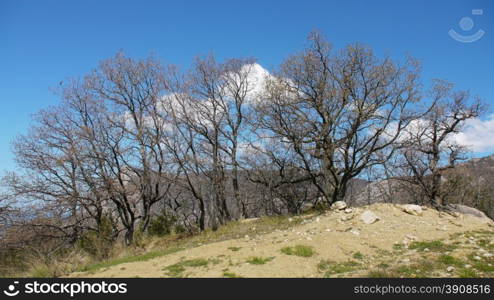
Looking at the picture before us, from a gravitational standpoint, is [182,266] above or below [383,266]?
above

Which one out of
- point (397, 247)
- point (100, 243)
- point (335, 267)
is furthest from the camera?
point (100, 243)

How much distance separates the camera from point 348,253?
313 inches

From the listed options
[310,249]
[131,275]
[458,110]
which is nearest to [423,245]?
[310,249]

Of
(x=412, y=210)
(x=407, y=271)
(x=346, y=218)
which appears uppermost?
(x=346, y=218)

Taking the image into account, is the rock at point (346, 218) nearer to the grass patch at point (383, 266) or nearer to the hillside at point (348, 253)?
the hillside at point (348, 253)

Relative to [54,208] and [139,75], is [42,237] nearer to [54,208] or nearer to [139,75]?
[54,208]

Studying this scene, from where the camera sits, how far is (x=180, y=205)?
21.2 meters

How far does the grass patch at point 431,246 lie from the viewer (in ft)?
25.8

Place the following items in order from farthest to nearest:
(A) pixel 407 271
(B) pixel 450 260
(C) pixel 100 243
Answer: (C) pixel 100 243
(B) pixel 450 260
(A) pixel 407 271

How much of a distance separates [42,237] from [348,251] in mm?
14596

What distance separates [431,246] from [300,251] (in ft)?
11.0

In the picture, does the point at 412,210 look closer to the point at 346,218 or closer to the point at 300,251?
the point at 346,218

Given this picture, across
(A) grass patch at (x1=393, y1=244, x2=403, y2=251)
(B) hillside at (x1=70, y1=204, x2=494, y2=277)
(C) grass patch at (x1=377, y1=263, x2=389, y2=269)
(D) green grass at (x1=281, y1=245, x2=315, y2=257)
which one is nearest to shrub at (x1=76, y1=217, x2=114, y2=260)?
(B) hillside at (x1=70, y1=204, x2=494, y2=277)

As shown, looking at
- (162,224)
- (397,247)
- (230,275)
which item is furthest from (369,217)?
(162,224)
